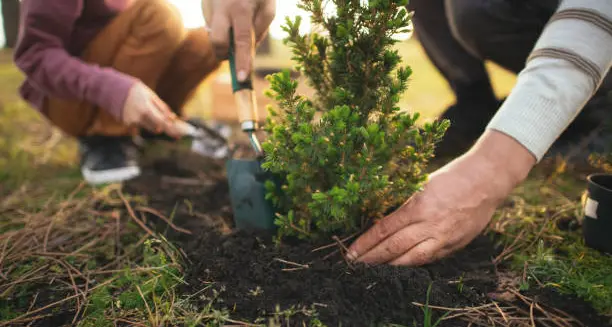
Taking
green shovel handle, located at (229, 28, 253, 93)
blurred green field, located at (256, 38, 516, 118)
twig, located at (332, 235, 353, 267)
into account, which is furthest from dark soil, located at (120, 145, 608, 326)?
blurred green field, located at (256, 38, 516, 118)

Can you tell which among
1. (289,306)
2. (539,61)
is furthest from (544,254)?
(289,306)

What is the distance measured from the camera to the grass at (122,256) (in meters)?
1.65

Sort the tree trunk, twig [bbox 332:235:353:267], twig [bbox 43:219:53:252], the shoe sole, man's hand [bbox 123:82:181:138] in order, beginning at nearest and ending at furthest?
twig [bbox 332:235:353:267], twig [bbox 43:219:53:252], man's hand [bbox 123:82:181:138], the shoe sole, the tree trunk

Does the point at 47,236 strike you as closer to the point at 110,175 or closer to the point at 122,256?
the point at 122,256

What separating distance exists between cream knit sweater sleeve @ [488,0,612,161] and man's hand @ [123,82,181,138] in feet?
6.10

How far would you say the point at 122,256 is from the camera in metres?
2.11

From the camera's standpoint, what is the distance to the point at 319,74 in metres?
1.87

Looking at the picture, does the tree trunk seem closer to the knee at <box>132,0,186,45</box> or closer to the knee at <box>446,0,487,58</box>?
the knee at <box>132,0,186,45</box>

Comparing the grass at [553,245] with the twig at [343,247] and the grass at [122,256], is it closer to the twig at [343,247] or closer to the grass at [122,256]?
the grass at [122,256]

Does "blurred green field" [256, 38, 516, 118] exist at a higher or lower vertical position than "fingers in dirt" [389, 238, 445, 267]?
lower

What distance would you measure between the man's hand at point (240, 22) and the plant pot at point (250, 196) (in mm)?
437

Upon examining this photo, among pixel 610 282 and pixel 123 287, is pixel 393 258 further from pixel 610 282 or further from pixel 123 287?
pixel 123 287

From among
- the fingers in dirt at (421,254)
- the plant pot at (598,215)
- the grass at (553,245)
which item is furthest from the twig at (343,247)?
the plant pot at (598,215)

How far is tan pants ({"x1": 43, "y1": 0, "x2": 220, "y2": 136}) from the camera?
3.16 metres
